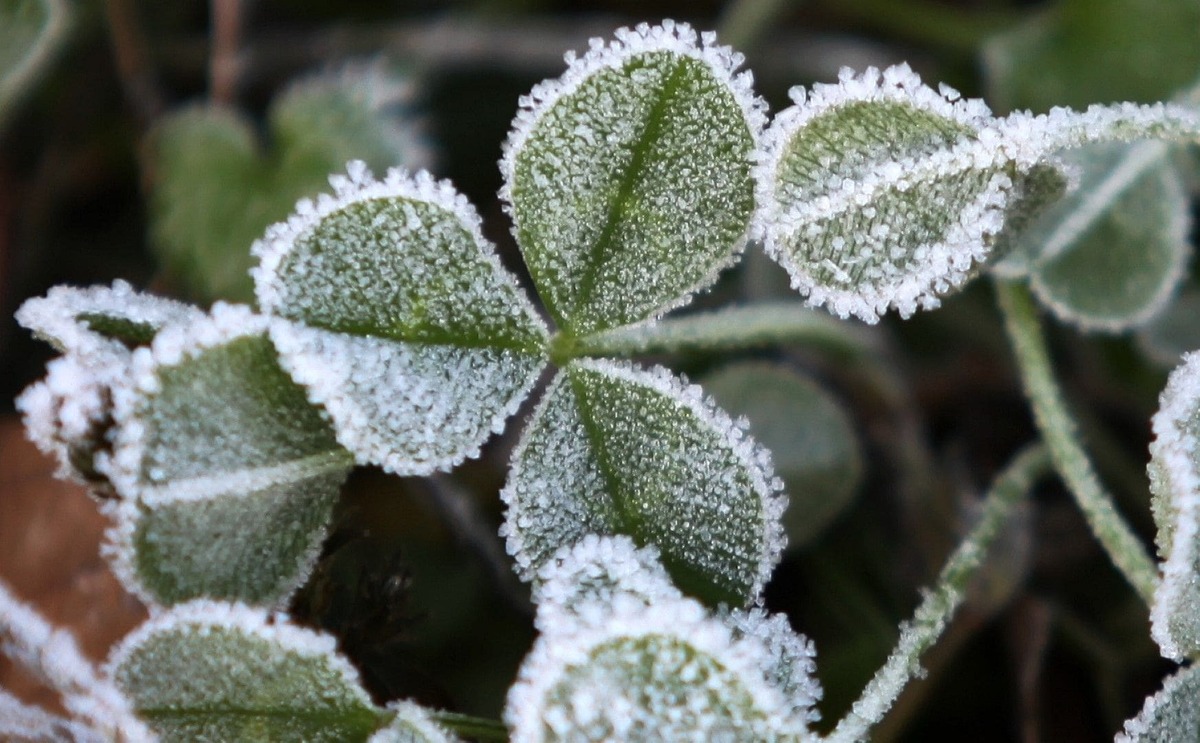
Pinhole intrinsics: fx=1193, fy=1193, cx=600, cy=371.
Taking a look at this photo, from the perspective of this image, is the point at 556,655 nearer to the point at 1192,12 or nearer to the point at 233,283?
the point at 233,283

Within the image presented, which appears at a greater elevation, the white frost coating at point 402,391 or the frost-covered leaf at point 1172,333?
the frost-covered leaf at point 1172,333

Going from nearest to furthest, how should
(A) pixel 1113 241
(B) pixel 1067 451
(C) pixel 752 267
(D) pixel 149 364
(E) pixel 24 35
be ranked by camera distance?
(D) pixel 149 364 → (B) pixel 1067 451 → (A) pixel 1113 241 → (E) pixel 24 35 → (C) pixel 752 267

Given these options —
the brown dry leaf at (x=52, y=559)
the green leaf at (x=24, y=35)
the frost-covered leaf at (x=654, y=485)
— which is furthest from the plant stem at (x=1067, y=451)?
the green leaf at (x=24, y=35)

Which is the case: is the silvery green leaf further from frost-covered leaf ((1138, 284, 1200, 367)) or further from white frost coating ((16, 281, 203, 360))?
frost-covered leaf ((1138, 284, 1200, 367))

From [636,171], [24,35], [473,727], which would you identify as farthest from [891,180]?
[24,35]

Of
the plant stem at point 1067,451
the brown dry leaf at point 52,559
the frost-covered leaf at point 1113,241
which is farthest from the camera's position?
the brown dry leaf at point 52,559

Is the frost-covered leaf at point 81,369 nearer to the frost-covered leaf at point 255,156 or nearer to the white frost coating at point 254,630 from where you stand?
the white frost coating at point 254,630

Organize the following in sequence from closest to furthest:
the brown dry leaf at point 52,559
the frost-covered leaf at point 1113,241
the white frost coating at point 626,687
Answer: the white frost coating at point 626,687, the frost-covered leaf at point 1113,241, the brown dry leaf at point 52,559

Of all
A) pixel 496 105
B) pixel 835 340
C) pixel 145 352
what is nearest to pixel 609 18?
pixel 496 105

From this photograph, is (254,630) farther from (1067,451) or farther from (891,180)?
(1067,451)
